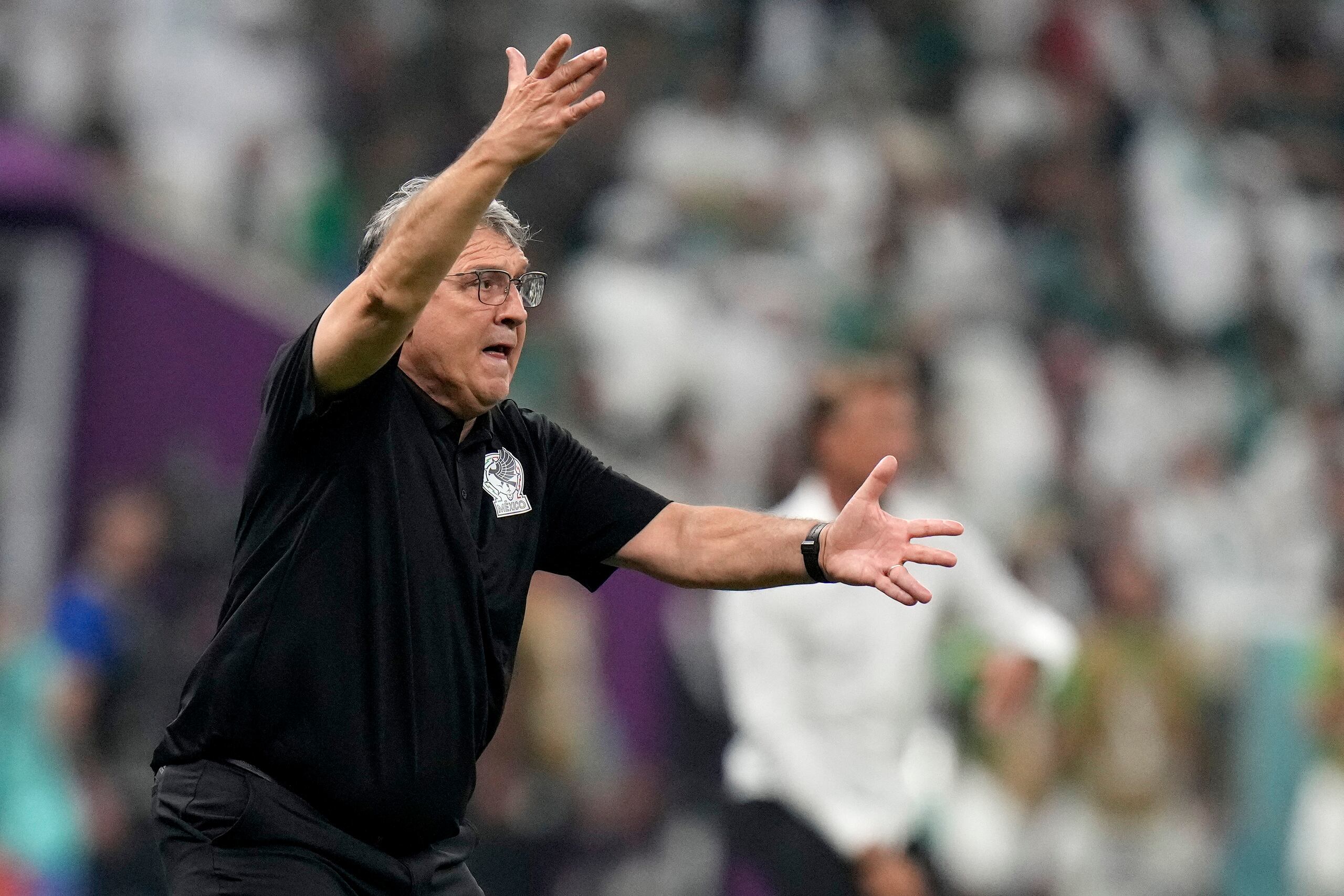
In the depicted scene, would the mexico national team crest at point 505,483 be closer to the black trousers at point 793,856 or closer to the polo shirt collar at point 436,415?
the polo shirt collar at point 436,415

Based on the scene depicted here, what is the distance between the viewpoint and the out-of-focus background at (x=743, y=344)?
27.2 ft

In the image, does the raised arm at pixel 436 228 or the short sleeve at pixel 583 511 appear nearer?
the raised arm at pixel 436 228

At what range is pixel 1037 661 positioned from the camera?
6.30 meters

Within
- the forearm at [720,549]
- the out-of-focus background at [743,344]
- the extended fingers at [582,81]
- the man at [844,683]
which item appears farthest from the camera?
the out-of-focus background at [743,344]

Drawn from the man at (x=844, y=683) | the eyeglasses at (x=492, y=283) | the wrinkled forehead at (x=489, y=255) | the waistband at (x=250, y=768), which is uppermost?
the wrinkled forehead at (x=489, y=255)

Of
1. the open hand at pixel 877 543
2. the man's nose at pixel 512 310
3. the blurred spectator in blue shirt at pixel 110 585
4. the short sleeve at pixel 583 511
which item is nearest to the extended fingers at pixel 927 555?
the open hand at pixel 877 543

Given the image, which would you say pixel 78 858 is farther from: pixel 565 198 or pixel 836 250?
pixel 836 250

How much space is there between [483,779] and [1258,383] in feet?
23.0

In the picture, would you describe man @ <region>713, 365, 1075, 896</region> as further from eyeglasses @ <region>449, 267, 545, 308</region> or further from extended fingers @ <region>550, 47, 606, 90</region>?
extended fingers @ <region>550, 47, 606, 90</region>

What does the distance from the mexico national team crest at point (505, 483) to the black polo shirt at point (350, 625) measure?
16cm

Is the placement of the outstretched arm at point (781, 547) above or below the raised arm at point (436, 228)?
below

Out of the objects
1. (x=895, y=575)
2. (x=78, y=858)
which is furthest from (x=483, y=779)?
(x=895, y=575)

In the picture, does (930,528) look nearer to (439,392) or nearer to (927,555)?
(927,555)

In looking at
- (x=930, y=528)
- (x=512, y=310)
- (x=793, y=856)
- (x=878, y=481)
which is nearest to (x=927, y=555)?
(x=930, y=528)
